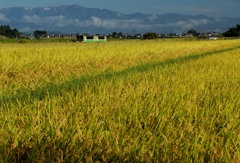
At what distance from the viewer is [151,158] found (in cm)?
216

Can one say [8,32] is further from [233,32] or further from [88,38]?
[233,32]

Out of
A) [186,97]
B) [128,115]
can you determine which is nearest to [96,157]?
[128,115]

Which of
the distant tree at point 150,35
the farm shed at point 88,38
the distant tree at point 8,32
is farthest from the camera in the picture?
the distant tree at point 8,32

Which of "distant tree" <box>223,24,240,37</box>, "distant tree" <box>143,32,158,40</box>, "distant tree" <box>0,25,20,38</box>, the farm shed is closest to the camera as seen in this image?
the farm shed

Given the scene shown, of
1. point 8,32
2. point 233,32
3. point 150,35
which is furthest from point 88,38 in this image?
point 8,32

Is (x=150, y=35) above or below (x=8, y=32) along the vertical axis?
below

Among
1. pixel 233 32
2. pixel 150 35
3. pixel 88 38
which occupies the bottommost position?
pixel 88 38

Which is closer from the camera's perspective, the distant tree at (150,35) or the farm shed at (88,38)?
the farm shed at (88,38)

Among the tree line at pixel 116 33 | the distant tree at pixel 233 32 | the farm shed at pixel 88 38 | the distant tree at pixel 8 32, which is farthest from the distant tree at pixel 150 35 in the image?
the distant tree at pixel 8 32

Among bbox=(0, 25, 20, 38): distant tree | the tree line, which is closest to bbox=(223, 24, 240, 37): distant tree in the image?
the tree line

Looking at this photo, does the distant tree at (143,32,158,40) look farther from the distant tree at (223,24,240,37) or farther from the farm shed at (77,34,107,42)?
the distant tree at (223,24,240,37)

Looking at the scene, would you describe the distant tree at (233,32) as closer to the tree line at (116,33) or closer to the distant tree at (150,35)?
the tree line at (116,33)

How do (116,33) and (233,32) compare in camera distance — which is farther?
(116,33)

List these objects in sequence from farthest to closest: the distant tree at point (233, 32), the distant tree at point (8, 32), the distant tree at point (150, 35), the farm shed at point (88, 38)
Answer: the distant tree at point (8, 32), the distant tree at point (233, 32), the distant tree at point (150, 35), the farm shed at point (88, 38)
